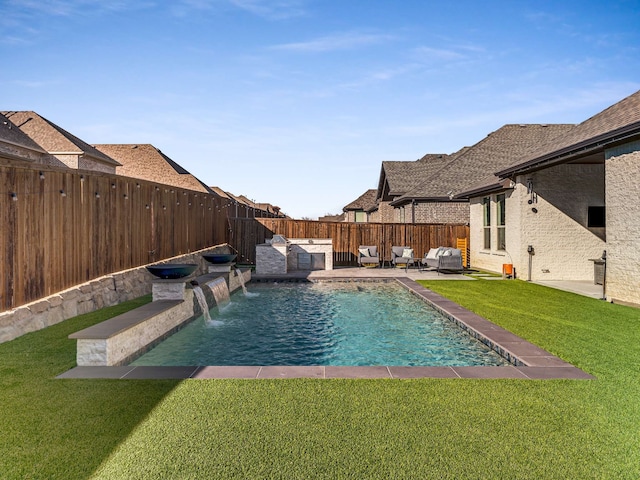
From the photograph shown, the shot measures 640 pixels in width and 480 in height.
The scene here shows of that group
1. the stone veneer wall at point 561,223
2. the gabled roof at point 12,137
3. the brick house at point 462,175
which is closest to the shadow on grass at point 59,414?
the stone veneer wall at point 561,223

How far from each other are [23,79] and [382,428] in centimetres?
1834

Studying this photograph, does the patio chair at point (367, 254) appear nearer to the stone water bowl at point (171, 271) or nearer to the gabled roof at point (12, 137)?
the stone water bowl at point (171, 271)

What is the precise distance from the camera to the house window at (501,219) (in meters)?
13.4

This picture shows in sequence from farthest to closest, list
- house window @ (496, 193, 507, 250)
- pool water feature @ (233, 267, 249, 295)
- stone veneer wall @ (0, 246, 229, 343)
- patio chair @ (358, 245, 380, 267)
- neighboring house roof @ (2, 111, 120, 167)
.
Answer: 1. neighboring house roof @ (2, 111, 120, 167)
2. patio chair @ (358, 245, 380, 267)
3. house window @ (496, 193, 507, 250)
4. pool water feature @ (233, 267, 249, 295)
5. stone veneer wall @ (0, 246, 229, 343)

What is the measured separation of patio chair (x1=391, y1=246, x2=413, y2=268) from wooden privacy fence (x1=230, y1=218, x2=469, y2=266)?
0.78m

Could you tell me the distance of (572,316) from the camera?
6742mm

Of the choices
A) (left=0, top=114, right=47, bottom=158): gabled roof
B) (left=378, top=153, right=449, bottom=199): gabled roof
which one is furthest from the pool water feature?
(left=378, top=153, right=449, bottom=199): gabled roof

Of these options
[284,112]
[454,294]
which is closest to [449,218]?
[284,112]

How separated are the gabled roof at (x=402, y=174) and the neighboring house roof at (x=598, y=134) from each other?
37.3 ft

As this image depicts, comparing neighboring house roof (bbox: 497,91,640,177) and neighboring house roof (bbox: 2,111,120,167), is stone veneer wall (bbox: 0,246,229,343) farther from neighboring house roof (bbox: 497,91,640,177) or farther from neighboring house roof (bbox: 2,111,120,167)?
neighboring house roof (bbox: 2,111,120,167)

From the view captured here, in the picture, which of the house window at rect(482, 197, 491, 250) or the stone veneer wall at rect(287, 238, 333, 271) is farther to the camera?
the stone veneer wall at rect(287, 238, 333, 271)

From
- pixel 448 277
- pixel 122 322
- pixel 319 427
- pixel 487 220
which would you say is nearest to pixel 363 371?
pixel 319 427

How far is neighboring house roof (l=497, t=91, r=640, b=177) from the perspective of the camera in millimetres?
7273

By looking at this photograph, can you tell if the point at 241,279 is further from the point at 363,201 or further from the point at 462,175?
the point at 363,201
